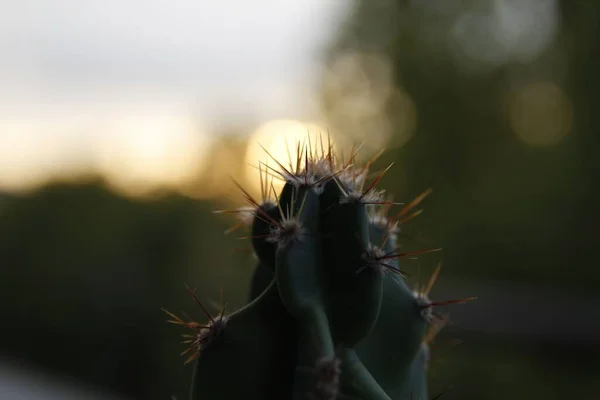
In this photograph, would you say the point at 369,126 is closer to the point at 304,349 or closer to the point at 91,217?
the point at 91,217

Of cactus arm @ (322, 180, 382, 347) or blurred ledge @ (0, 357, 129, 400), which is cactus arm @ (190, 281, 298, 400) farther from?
blurred ledge @ (0, 357, 129, 400)

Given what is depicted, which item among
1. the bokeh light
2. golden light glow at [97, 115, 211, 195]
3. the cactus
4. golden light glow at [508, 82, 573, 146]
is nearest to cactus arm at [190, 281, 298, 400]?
the cactus

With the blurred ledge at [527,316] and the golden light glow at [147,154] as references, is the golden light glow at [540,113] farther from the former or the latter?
the golden light glow at [147,154]

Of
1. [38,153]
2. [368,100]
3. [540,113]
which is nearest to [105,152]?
[38,153]

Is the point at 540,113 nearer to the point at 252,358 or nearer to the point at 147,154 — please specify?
the point at 147,154

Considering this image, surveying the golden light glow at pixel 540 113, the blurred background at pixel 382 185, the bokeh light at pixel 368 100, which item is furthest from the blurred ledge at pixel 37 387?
the golden light glow at pixel 540 113

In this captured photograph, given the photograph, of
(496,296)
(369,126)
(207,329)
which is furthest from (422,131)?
(207,329)
